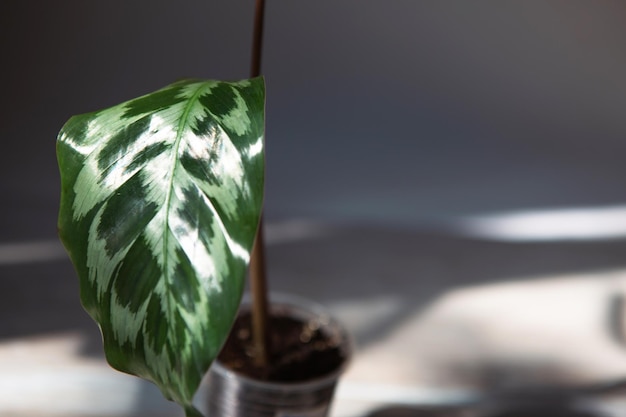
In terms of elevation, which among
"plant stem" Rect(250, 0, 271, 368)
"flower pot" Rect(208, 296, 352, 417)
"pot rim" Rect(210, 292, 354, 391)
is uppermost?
"plant stem" Rect(250, 0, 271, 368)

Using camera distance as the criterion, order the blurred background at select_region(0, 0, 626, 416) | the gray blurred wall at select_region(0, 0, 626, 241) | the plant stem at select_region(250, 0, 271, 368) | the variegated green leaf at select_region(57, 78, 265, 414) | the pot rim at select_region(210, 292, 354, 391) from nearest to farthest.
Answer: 1. the variegated green leaf at select_region(57, 78, 265, 414)
2. the plant stem at select_region(250, 0, 271, 368)
3. the pot rim at select_region(210, 292, 354, 391)
4. the blurred background at select_region(0, 0, 626, 416)
5. the gray blurred wall at select_region(0, 0, 626, 241)

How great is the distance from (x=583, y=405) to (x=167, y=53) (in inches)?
34.5

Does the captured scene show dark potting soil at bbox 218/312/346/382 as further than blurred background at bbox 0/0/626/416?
No

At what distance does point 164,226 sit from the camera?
573 millimetres

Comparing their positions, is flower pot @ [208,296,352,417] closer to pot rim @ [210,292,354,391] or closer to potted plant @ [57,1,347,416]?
pot rim @ [210,292,354,391]

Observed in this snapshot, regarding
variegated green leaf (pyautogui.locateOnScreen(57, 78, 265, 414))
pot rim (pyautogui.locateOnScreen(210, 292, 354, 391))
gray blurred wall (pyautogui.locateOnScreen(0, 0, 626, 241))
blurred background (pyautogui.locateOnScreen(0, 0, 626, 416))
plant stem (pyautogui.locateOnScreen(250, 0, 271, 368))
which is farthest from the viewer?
gray blurred wall (pyautogui.locateOnScreen(0, 0, 626, 241))

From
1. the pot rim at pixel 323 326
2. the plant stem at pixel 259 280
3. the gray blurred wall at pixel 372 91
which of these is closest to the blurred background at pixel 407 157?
the gray blurred wall at pixel 372 91

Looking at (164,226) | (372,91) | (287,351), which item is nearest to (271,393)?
(287,351)

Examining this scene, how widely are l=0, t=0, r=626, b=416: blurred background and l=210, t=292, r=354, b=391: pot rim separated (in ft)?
0.79

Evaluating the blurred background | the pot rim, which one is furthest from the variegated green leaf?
the blurred background

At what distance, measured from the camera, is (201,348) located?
55 cm

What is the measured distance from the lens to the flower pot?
35.6 inches

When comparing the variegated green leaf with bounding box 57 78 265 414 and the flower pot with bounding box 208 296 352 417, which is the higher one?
the variegated green leaf with bounding box 57 78 265 414

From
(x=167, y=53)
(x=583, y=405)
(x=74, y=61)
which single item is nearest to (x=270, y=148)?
(x=167, y=53)
